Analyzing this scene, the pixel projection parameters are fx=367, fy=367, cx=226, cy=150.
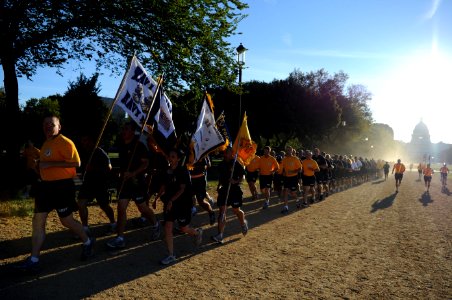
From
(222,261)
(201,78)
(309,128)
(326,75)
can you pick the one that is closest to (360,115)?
(326,75)

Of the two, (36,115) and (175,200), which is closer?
(175,200)

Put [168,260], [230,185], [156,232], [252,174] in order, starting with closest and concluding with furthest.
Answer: [168,260] → [156,232] → [230,185] → [252,174]

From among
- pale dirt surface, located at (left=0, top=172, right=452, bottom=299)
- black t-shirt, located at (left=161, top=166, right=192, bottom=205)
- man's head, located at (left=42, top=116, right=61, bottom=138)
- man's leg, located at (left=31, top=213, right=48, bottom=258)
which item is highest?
man's head, located at (left=42, top=116, right=61, bottom=138)

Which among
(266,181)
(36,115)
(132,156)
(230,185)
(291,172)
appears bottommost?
(266,181)

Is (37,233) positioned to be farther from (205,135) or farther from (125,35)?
(125,35)

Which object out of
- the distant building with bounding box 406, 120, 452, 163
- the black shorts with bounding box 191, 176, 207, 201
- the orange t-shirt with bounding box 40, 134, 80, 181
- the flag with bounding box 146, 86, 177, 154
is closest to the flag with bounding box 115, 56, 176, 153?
the flag with bounding box 146, 86, 177, 154

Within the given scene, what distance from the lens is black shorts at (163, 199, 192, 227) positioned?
5848 millimetres

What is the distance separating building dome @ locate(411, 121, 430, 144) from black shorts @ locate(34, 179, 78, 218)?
196812mm

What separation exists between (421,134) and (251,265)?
19764cm

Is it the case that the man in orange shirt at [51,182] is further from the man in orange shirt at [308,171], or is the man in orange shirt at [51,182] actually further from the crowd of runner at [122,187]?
the man in orange shirt at [308,171]

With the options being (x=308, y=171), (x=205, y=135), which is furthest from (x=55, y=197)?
(x=308, y=171)

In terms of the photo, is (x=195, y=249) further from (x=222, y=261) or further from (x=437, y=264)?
(x=437, y=264)

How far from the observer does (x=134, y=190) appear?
659 cm

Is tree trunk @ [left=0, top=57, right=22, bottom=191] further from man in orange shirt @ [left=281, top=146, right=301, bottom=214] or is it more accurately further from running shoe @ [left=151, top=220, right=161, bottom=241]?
man in orange shirt @ [left=281, top=146, right=301, bottom=214]
